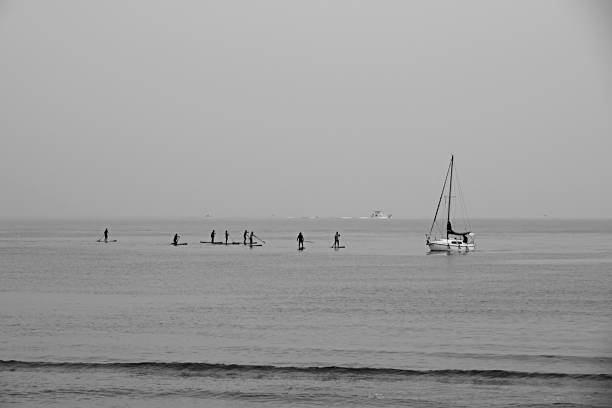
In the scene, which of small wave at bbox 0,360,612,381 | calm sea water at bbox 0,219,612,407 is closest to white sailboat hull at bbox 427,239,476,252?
calm sea water at bbox 0,219,612,407

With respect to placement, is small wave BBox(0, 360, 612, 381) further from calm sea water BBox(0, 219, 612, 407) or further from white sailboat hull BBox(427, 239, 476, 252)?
white sailboat hull BBox(427, 239, 476, 252)

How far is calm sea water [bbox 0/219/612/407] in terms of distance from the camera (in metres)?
23.0

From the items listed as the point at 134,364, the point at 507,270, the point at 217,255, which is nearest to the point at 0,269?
the point at 217,255

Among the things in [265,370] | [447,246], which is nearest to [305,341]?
[265,370]

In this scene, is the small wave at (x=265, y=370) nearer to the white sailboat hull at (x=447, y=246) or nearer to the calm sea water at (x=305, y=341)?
the calm sea water at (x=305, y=341)

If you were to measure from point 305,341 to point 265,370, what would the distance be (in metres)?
5.50

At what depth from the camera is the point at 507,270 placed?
7056cm

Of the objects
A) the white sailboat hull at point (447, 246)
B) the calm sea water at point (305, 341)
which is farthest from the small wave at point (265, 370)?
the white sailboat hull at point (447, 246)

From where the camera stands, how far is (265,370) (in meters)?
26.0

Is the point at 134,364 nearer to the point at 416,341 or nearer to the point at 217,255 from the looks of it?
the point at 416,341

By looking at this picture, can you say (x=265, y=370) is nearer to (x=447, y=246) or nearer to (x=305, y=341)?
(x=305, y=341)

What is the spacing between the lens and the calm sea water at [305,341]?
23.0 m

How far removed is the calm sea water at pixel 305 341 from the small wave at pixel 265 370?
6 centimetres

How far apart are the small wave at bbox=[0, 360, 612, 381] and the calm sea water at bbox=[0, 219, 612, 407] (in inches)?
2.4
